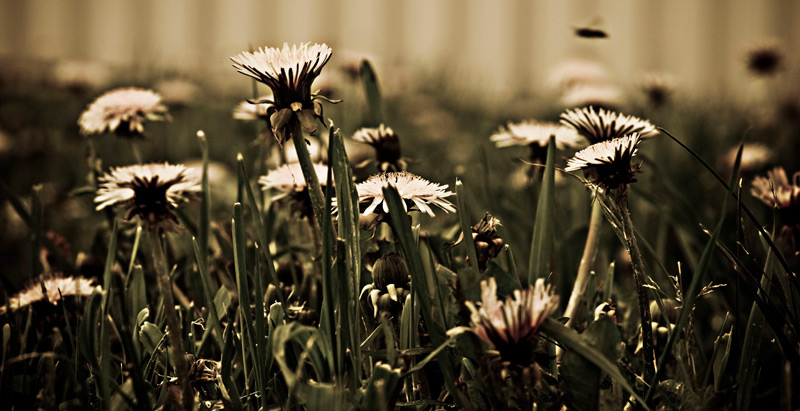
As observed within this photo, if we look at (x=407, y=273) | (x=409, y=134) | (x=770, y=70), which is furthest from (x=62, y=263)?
(x=770, y=70)

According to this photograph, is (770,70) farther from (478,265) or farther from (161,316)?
(161,316)

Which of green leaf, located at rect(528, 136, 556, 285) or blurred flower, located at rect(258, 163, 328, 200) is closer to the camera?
green leaf, located at rect(528, 136, 556, 285)

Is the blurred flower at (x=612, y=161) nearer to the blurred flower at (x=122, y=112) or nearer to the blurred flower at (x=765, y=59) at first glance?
the blurred flower at (x=122, y=112)

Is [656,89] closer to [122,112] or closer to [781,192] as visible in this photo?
[781,192]

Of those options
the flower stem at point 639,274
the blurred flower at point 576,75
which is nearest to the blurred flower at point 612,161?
the flower stem at point 639,274

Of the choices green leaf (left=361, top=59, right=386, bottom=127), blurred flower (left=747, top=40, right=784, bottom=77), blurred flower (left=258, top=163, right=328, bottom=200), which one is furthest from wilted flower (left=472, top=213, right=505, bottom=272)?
blurred flower (left=747, top=40, right=784, bottom=77)

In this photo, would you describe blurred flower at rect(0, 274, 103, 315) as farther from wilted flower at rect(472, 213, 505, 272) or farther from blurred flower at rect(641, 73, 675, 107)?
blurred flower at rect(641, 73, 675, 107)
